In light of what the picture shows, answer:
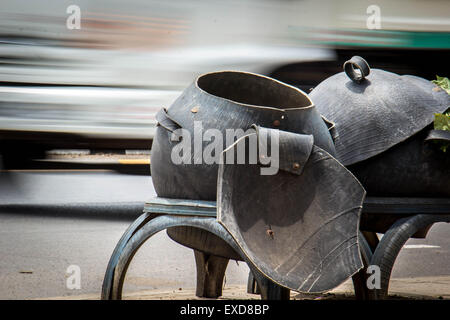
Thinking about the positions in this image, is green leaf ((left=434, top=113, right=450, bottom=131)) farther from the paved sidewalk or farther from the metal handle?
the paved sidewalk

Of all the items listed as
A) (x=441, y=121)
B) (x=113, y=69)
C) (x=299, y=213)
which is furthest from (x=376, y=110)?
(x=113, y=69)

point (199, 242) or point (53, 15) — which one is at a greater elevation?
point (53, 15)

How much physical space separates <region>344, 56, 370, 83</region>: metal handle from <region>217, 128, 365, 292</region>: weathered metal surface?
91cm

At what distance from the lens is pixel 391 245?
2828 millimetres

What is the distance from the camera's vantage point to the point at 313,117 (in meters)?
2.53

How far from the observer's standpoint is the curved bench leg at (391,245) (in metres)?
2.83

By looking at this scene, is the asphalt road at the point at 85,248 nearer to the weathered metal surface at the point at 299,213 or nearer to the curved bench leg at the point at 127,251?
the curved bench leg at the point at 127,251

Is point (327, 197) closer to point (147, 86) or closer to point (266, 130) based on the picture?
point (266, 130)

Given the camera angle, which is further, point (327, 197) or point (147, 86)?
point (147, 86)

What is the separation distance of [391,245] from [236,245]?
931 mm

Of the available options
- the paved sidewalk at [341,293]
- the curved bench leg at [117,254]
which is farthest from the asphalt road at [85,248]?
the curved bench leg at [117,254]

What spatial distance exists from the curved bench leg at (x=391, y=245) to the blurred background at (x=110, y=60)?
4.38 meters

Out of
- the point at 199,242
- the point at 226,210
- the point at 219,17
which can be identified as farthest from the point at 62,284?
the point at 219,17

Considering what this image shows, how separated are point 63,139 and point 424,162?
4.83 meters
